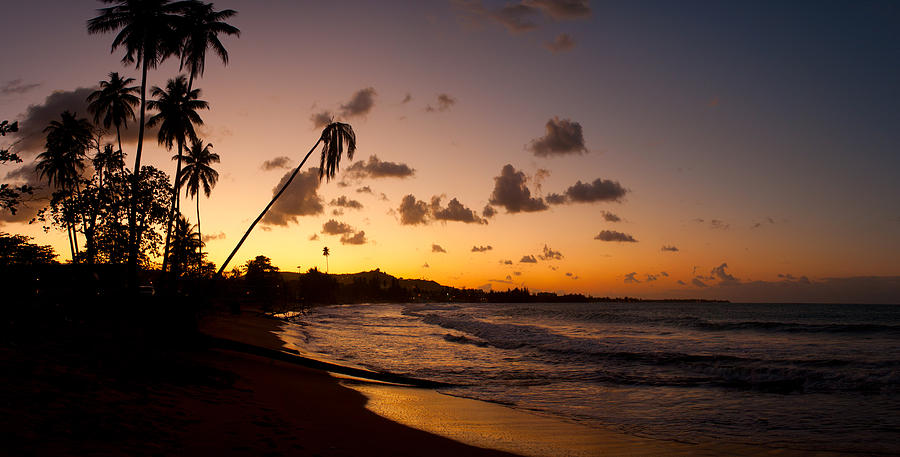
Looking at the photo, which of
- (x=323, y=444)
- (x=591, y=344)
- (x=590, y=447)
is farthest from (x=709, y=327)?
(x=323, y=444)

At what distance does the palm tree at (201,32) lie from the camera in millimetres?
26406

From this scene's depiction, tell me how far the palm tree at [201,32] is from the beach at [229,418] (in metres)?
19.2

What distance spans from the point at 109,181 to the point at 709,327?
160ft

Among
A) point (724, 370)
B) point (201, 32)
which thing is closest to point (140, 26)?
point (201, 32)

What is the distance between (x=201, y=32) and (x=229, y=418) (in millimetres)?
25490

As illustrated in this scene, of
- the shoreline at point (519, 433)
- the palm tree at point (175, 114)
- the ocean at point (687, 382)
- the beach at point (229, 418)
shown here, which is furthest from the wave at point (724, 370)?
the palm tree at point (175, 114)

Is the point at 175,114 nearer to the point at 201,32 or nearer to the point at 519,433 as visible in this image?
the point at 201,32

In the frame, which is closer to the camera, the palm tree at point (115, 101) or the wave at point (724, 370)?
the wave at point (724, 370)

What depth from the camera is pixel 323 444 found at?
24.8 feet

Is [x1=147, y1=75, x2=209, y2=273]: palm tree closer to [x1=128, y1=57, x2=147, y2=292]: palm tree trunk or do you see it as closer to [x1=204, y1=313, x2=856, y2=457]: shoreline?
[x1=128, y1=57, x2=147, y2=292]: palm tree trunk

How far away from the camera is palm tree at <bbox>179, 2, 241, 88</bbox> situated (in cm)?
2641

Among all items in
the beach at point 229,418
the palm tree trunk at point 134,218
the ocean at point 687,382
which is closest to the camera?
the beach at point 229,418

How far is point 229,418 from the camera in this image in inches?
321

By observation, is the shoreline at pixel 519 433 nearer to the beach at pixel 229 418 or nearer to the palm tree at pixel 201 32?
the beach at pixel 229 418
